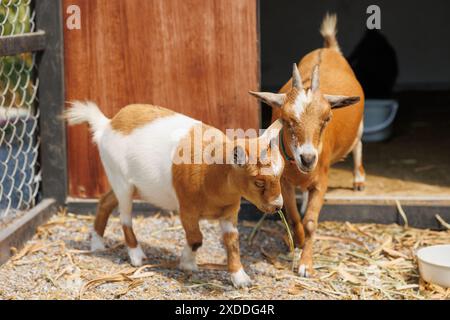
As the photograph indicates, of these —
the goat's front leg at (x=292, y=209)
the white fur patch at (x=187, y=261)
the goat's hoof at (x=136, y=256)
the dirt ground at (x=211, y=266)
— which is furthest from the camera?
the goat's front leg at (x=292, y=209)

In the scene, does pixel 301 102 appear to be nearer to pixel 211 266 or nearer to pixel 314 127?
pixel 314 127

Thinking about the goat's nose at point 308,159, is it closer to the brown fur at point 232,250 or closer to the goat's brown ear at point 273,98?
the goat's brown ear at point 273,98

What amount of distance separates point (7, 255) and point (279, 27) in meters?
6.32

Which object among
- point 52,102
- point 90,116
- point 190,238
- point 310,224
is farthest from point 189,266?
point 52,102

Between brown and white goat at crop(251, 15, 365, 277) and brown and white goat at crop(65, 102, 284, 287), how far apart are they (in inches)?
7.0

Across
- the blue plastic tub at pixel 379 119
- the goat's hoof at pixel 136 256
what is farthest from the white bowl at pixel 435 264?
the blue plastic tub at pixel 379 119

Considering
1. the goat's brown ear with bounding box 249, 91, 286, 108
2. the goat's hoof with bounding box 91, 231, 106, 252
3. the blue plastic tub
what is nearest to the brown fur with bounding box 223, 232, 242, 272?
the goat's brown ear with bounding box 249, 91, 286, 108

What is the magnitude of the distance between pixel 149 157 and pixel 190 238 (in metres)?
0.51

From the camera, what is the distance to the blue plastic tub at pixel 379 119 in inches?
300

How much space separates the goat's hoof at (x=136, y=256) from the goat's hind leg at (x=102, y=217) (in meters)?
0.32

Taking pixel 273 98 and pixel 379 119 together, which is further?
pixel 379 119

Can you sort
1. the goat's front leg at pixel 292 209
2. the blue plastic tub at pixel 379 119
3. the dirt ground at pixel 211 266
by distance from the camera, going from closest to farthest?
the dirt ground at pixel 211 266 → the goat's front leg at pixel 292 209 → the blue plastic tub at pixel 379 119

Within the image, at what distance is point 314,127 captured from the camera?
4168mm

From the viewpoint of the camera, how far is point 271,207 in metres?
3.96
